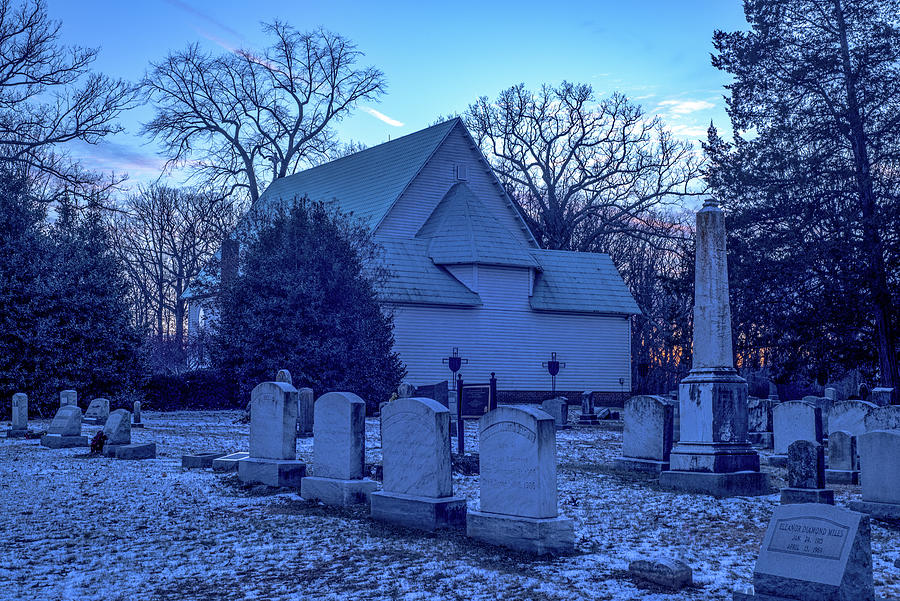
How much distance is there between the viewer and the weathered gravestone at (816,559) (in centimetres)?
518

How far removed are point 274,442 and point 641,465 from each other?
19.6 ft

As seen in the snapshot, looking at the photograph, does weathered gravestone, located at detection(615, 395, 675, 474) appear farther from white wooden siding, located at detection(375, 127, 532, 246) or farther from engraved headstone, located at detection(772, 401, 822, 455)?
white wooden siding, located at detection(375, 127, 532, 246)

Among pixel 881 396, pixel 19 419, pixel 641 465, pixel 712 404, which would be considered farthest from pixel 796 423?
pixel 19 419

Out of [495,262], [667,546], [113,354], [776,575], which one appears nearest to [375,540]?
[667,546]

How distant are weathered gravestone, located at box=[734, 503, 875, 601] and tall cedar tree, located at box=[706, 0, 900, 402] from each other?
20933 millimetres

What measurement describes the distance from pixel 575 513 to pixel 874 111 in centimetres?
2066

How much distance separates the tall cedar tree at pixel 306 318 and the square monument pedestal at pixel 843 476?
590 inches

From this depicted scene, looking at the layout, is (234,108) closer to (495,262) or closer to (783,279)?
(495,262)

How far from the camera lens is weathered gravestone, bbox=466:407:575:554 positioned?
750cm

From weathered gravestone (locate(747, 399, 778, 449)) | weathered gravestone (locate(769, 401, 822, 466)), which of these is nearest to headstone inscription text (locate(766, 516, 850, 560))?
weathered gravestone (locate(769, 401, 822, 466))

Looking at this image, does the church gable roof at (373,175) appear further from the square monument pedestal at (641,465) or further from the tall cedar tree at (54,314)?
the square monument pedestal at (641,465)

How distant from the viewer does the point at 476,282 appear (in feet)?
108

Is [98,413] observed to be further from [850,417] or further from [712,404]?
[850,417]

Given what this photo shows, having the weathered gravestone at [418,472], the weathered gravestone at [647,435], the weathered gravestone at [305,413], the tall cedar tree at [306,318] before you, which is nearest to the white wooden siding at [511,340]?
the tall cedar tree at [306,318]
